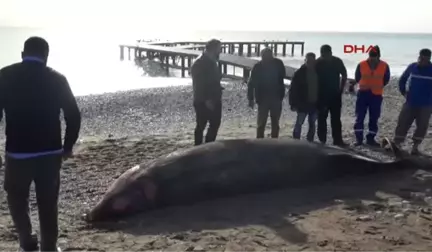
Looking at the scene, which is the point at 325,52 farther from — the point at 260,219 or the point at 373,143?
the point at 260,219

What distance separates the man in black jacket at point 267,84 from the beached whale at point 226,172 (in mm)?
2064

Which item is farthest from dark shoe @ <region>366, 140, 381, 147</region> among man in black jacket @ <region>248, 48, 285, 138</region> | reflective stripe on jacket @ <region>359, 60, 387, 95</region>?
man in black jacket @ <region>248, 48, 285, 138</region>

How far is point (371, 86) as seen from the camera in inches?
442

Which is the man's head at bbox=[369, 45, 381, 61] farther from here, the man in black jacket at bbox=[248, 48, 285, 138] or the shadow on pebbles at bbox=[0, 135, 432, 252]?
the shadow on pebbles at bbox=[0, 135, 432, 252]

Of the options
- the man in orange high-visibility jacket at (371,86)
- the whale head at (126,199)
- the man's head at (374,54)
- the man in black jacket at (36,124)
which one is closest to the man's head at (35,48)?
the man in black jacket at (36,124)

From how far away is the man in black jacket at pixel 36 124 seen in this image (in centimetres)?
538

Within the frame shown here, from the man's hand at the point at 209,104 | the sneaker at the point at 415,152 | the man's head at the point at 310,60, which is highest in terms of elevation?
the man's head at the point at 310,60

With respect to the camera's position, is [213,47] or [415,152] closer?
[213,47]

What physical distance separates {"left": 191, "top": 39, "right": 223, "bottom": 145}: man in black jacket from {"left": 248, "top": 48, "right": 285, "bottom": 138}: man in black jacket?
101cm

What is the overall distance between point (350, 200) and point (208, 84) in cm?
343

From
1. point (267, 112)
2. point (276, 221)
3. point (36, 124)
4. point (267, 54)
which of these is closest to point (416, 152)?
point (267, 112)

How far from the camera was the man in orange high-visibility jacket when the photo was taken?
36.7 ft

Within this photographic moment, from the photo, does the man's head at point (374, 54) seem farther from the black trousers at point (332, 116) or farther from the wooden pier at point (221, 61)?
the wooden pier at point (221, 61)

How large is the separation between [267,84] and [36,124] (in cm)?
604
